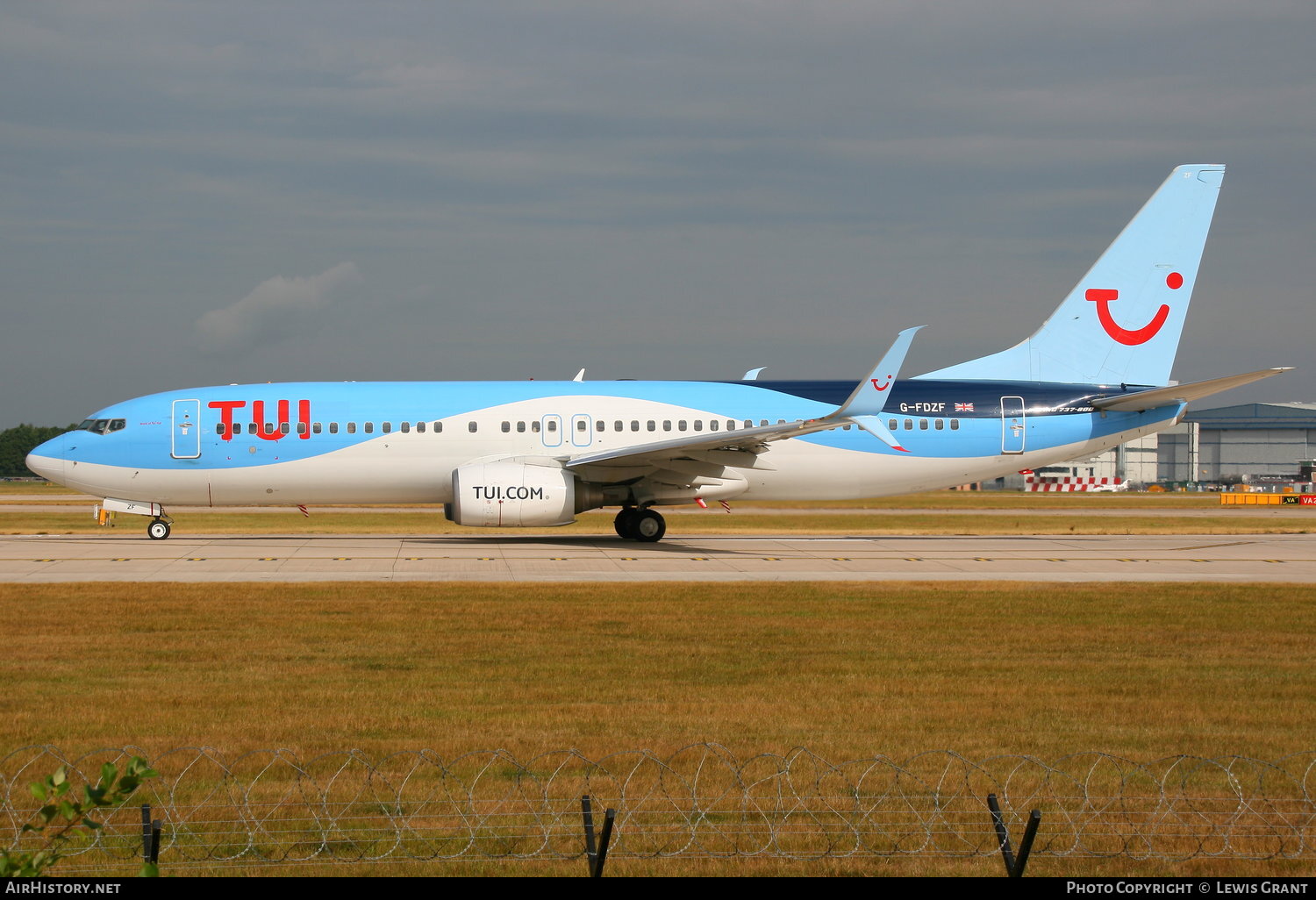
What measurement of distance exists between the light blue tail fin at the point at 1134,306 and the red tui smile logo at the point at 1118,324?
23 millimetres

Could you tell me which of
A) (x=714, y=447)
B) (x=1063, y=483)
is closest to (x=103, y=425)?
(x=714, y=447)

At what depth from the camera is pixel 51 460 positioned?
2830cm

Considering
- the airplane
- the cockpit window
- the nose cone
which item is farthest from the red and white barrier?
the nose cone

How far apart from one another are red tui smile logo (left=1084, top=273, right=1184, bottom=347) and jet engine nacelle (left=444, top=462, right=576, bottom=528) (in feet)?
49.3

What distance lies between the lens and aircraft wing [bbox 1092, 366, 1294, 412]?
26.9 metres

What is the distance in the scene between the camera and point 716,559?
24.4 metres

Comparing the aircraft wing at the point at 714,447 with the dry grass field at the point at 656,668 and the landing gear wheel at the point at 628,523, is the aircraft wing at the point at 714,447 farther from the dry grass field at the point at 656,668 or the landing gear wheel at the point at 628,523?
the dry grass field at the point at 656,668

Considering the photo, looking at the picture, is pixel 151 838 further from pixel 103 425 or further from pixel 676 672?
pixel 103 425

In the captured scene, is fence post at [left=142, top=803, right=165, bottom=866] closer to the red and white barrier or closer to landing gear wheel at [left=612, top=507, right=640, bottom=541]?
landing gear wheel at [left=612, top=507, right=640, bottom=541]

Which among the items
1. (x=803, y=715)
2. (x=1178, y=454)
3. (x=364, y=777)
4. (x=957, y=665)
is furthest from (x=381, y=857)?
(x=1178, y=454)

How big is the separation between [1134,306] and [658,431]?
518 inches

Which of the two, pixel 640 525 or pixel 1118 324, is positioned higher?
pixel 1118 324

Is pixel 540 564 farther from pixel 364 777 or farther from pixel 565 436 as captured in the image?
pixel 364 777

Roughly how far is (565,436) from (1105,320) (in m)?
14.7
